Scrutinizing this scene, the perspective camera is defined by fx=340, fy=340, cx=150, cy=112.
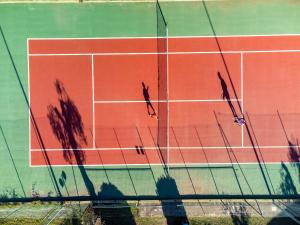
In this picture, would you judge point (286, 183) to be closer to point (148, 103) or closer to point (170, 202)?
point (170, 202)

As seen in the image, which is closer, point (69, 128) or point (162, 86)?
point (162, 86)

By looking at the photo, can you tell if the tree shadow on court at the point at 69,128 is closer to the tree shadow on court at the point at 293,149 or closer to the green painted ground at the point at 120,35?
the green painted ground at the point at 120,35

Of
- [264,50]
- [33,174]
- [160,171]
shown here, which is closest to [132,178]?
[160,171]

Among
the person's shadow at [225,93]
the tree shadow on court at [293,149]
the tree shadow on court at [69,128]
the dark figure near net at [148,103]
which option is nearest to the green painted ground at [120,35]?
the tree shadow on court at [293,149]

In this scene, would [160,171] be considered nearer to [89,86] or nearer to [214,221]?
[214,221]

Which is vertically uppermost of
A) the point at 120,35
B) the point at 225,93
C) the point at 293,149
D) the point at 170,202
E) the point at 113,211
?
the point at 120,35

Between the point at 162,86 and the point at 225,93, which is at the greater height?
the point at 162,86

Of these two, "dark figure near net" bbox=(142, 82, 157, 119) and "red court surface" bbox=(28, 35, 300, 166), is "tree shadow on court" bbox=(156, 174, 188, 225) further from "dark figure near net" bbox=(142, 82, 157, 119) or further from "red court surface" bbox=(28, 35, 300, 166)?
"dark figure near net" bbox=(142, 82, 157, 119)

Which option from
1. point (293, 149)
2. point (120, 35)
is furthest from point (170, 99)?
point (293, 149)
